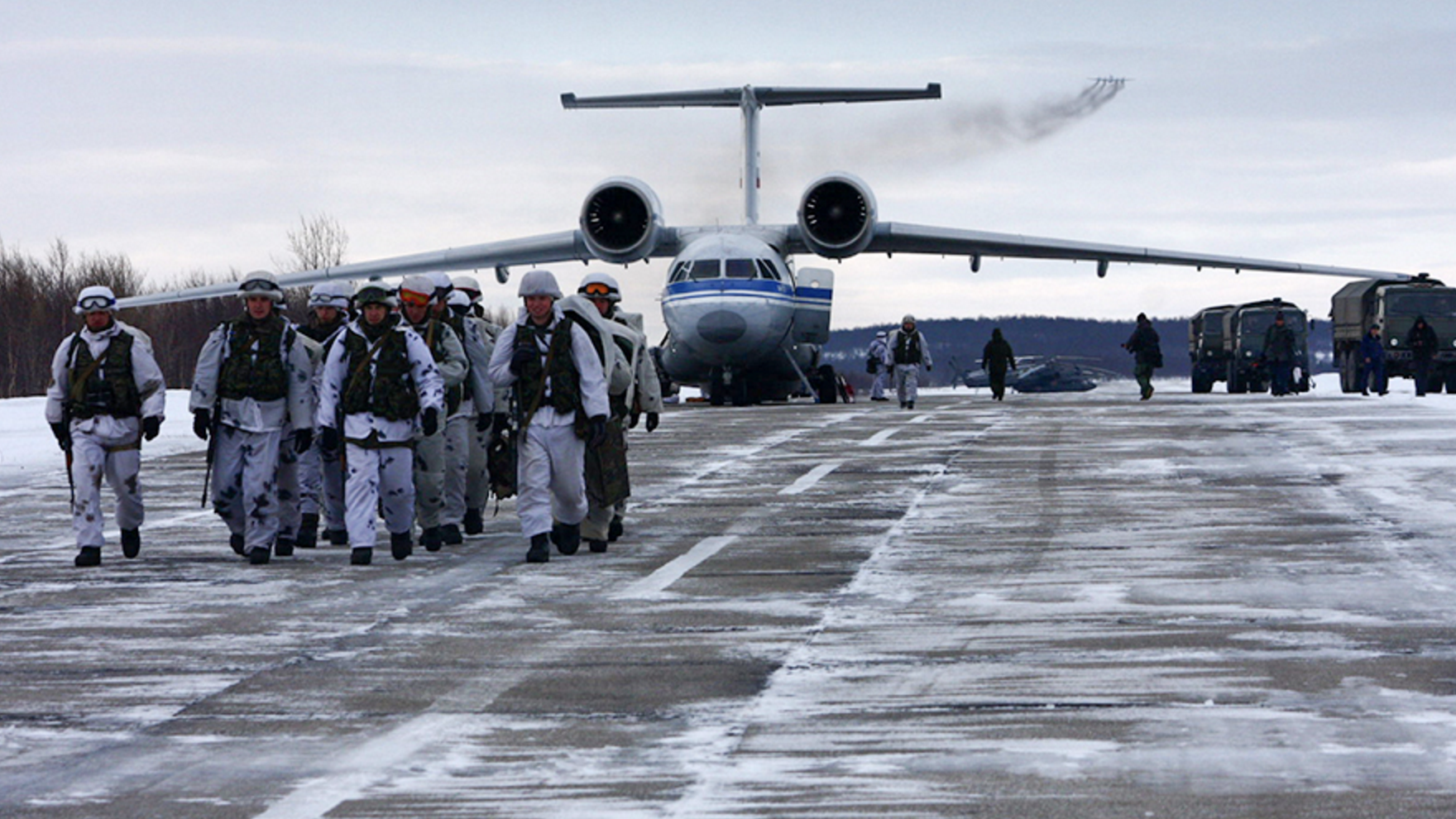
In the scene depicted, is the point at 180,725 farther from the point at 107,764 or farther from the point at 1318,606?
the point at 1318,606

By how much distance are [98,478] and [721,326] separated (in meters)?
22.6

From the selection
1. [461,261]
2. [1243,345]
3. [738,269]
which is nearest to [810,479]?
[738,269]

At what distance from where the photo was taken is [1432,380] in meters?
43.1

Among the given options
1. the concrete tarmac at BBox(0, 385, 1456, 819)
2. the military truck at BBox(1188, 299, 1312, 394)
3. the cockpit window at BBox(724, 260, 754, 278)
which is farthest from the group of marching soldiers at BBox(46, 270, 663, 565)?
the military truck at BBox(1188, 299, 1312, 394)

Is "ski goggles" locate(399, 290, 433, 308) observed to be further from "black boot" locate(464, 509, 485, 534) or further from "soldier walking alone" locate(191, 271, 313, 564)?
"black boot" locate(464, 509, 485, 534)

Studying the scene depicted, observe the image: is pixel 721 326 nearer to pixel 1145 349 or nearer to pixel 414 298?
pixel 1145 349

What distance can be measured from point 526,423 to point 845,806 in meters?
6.91

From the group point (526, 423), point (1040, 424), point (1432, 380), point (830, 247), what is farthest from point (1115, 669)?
point (1432, 380)

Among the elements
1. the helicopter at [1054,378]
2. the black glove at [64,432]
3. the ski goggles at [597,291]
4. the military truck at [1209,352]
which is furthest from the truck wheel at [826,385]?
the helicopter at [1054,378]

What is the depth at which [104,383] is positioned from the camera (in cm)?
1220

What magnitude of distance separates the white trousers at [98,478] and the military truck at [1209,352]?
42721mm

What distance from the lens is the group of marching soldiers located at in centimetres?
1197

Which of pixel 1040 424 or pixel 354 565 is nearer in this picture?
pixel 354 565

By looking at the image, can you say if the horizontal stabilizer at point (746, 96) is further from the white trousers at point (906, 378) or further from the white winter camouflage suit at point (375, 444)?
the white winter camouflage suit at point (375, 444)
